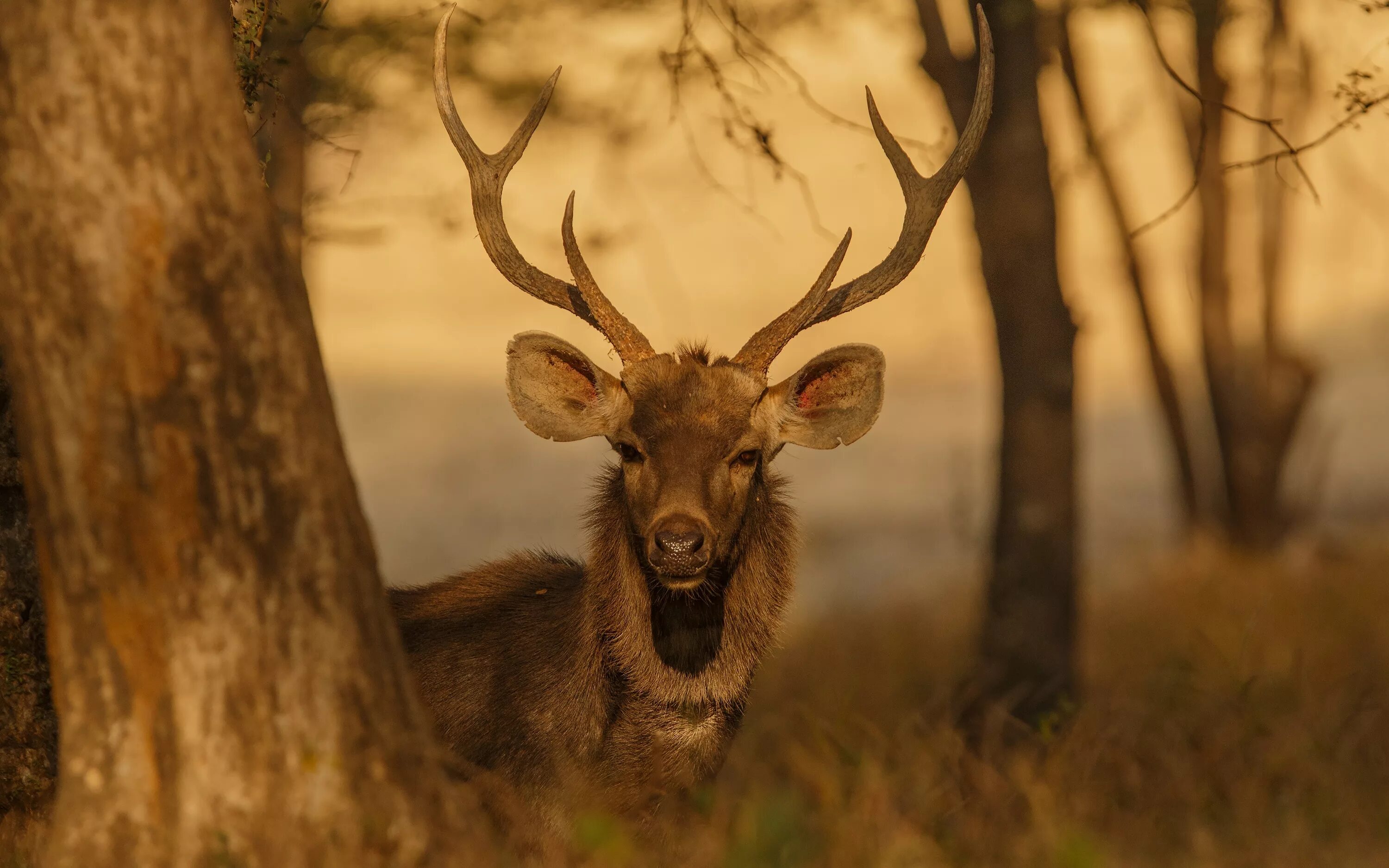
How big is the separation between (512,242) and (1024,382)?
10.1 feet

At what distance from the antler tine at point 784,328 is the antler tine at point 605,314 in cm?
37

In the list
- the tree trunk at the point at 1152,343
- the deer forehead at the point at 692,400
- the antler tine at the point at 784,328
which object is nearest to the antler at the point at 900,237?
the antler tine at the point at 784,328

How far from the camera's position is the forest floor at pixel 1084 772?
4.05 metres

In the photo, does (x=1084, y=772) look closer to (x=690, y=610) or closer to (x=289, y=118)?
(x=690, y=610)

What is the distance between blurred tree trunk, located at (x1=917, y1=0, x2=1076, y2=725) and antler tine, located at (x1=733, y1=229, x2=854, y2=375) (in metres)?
2.08

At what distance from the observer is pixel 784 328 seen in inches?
221

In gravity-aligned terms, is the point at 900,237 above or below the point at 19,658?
above

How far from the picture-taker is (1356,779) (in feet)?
19.1

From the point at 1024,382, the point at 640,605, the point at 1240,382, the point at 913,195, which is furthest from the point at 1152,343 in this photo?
the point at 640,605

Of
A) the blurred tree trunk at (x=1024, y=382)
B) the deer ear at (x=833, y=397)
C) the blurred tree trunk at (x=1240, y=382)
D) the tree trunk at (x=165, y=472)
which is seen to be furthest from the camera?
the blurred tree trunk at (x=1240, y=382)

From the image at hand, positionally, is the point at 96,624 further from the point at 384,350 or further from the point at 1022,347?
the point at 384,350

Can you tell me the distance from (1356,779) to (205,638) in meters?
4.36

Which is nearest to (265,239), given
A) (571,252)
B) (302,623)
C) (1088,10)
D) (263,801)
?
(302,623)

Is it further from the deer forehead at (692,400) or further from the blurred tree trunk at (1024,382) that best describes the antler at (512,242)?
the blurred tree trunk at (1024,382)
